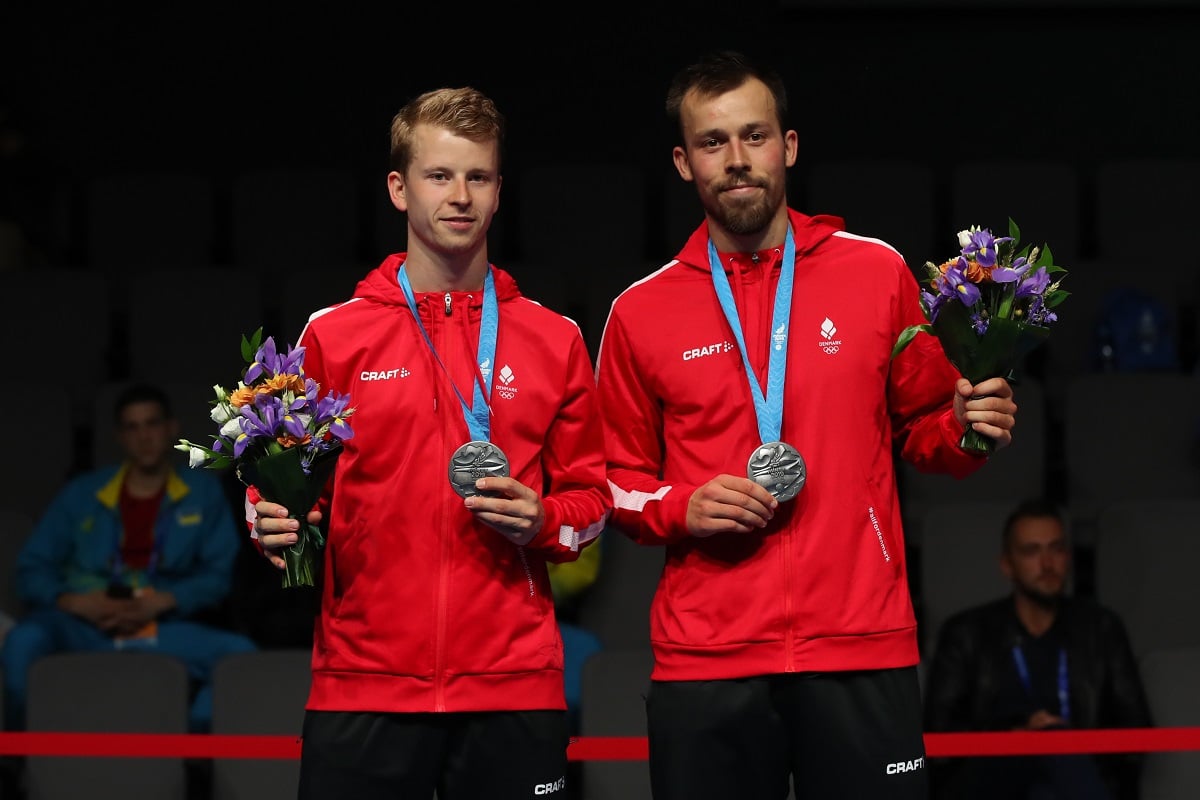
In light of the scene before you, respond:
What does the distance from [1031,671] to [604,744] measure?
1711mm

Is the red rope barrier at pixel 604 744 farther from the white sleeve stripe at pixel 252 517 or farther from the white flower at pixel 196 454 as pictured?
the white flower at pixel 196 454

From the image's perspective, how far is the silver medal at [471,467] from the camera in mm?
3240

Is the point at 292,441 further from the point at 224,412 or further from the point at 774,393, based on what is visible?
the point at 774,393

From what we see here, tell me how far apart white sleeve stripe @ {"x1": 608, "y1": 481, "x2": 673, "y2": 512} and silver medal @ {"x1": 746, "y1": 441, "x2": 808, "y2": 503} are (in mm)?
208

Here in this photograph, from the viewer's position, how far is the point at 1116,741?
4.30 m

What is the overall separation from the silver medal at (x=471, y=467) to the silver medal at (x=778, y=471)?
1.51 ft

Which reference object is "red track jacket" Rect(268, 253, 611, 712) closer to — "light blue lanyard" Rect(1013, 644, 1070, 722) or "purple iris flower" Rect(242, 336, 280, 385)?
"purple iris flower" Rect(242, 336, 280, 385)

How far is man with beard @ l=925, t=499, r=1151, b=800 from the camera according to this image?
17.3 ft

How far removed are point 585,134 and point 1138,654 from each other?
11.6 feet

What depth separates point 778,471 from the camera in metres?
3.31

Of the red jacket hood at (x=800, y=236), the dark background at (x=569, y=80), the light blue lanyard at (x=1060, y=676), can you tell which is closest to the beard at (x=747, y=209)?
the red jacket hood at (x=800, y=236)

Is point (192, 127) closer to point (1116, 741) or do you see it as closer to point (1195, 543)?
point (1195, 543)

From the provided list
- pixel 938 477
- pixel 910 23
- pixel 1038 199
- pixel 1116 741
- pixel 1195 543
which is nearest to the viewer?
pixel 1116 741

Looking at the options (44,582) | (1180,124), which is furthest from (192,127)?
(1180,124)
